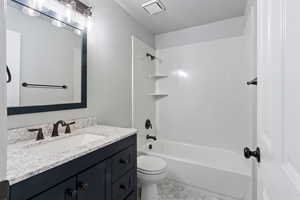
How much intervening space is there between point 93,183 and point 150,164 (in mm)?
1000

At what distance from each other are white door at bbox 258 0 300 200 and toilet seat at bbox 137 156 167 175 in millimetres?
1217

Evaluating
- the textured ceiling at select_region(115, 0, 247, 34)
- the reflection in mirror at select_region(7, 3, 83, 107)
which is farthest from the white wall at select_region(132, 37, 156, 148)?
the reflection in mirror at select_region(7, 3, 83, 107)

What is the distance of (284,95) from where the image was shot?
0.45 meters

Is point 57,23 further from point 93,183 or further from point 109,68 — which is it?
point 93,183

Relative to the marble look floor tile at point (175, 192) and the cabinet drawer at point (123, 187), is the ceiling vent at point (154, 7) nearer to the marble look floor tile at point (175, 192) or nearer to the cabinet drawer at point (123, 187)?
the cabinet drawer at point (123, 187)

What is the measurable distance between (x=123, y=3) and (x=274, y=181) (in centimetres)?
232

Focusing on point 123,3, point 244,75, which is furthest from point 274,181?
point 123,3

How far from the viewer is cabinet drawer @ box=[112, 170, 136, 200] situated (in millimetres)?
1151

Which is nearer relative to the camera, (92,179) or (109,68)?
(92,179)

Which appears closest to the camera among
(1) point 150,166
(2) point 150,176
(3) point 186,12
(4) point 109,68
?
(2) point 150,176

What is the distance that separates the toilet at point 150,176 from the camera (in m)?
1.61

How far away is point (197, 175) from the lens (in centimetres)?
195

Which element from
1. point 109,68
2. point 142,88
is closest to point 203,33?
point 142,88

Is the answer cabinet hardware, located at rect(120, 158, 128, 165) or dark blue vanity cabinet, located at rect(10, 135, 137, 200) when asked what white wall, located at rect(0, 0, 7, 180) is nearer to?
dark blue vanity cabinet, located at rect(10, 135, 137, 200)
